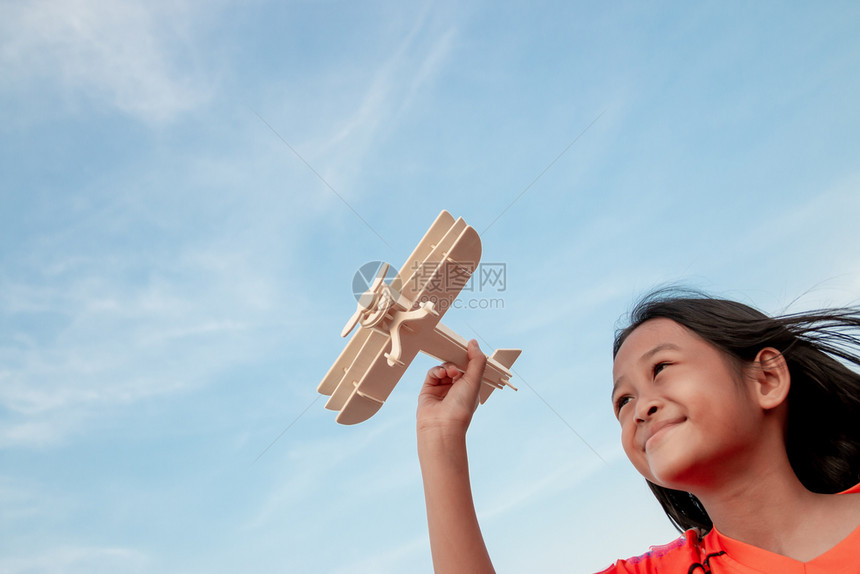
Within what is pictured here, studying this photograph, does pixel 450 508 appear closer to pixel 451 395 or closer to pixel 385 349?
pixel 451 395

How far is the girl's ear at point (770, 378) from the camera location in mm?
2482

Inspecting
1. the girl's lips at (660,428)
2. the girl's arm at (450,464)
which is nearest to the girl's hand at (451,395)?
the girl's arm at (450,464)

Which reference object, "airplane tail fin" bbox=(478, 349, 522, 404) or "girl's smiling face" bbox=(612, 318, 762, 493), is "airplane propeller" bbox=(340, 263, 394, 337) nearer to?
"airplane tail fin" bbox=(478, 349, 522, 404)

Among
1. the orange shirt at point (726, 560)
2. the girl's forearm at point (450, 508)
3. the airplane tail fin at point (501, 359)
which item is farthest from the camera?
the airplane tail fin at point (501, 359)

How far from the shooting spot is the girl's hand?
101 inches

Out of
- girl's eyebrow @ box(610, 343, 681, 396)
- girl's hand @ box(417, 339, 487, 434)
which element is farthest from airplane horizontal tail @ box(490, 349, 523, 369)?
girl's eyebrow @ box(610, 343, 681, 396)

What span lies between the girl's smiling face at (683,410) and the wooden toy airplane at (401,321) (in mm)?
729

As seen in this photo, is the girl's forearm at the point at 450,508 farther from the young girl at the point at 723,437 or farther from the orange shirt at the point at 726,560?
the orange shirt at the point at 726,560

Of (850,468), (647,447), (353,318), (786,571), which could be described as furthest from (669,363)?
(353,318)

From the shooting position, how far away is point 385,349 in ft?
8.63

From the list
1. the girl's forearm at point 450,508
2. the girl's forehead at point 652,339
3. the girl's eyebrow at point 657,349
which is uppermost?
the girl's forehead at point 652,339

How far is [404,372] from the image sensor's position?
272 cm

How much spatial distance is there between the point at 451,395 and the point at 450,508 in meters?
0.49

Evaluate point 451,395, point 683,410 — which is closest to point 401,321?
point 451,395
